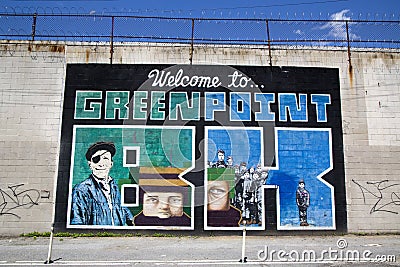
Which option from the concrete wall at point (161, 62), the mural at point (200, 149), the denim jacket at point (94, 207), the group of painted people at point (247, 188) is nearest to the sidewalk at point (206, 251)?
the denim jacket at point (94, 207)

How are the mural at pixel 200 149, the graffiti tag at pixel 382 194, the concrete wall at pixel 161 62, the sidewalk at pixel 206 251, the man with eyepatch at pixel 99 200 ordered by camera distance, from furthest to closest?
1. the graffiti tag at pixel 382 194
2. the concrete wall at pixel 161 62
3. the mural at pixel 200 149
4. the man with eyepatch at pixel 99 200
5. the sidewalk at pixel 206 251

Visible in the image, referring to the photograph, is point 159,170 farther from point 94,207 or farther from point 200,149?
point 94,207

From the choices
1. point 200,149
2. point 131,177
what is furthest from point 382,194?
point 131,177

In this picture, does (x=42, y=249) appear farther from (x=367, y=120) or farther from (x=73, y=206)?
(x=367, y=120)

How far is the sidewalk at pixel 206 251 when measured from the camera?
8.89m

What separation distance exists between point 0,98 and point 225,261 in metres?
10.2

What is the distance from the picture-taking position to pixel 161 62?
14.1m

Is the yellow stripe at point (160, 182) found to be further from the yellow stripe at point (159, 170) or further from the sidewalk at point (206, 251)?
the sidewalk at point (206, 251)

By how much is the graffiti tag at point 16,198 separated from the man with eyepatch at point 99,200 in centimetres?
138

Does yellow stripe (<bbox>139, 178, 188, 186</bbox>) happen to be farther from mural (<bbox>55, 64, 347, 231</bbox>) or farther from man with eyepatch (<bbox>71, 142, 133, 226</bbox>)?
man with eyepatch (<bbox>71, 142, 133, 226</bbox>)

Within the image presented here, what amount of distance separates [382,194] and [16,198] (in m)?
12.7

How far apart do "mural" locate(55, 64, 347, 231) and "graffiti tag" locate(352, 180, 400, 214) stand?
3.07 feet

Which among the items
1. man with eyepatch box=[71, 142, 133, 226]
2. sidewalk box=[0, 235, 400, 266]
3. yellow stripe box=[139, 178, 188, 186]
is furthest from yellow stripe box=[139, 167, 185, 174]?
sidewalk box=[0, 235, 400, 266]

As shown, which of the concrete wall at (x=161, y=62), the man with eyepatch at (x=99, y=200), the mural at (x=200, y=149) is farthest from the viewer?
the concrete wall at (x=161, y=62)
